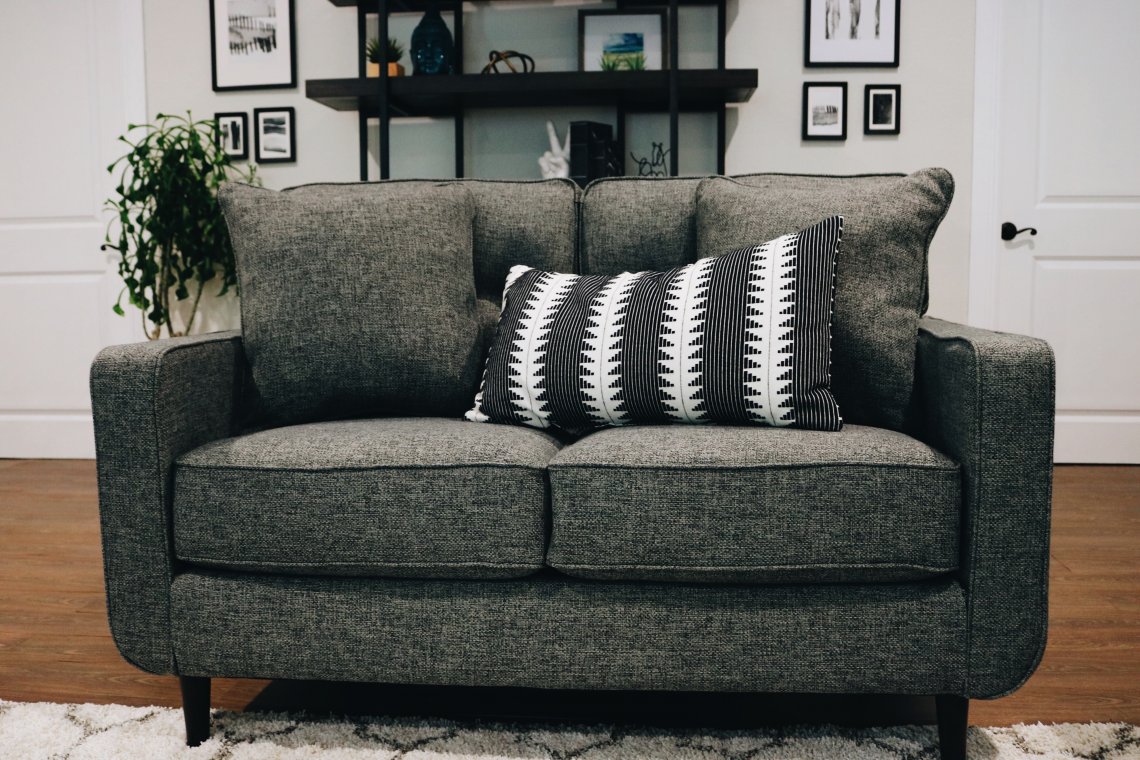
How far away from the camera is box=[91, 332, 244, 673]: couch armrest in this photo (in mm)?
1320

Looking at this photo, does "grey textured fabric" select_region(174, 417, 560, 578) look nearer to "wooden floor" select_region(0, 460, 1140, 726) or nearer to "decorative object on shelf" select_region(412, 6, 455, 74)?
"wooden floor" select_region(0, 460, 1140, 726)

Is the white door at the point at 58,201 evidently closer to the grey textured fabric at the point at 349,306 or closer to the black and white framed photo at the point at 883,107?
the grey textured fabric at the point at 349,306

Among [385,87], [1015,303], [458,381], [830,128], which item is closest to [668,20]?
[830,128]

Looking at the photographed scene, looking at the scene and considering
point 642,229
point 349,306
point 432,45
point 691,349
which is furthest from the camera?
point 432,45

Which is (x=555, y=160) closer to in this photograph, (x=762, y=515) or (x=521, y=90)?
(x=521, y=90)

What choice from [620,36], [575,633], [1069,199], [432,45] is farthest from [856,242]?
[1069,199]

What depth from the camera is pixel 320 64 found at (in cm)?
349

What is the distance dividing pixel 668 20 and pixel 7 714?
2.94 m

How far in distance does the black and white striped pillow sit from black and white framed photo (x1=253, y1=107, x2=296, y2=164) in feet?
7.66

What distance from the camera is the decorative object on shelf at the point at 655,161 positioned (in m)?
3.32

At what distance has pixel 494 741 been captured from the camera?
138 cm

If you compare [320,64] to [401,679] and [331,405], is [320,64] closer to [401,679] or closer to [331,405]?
[331,405]

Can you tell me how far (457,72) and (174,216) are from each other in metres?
1.21

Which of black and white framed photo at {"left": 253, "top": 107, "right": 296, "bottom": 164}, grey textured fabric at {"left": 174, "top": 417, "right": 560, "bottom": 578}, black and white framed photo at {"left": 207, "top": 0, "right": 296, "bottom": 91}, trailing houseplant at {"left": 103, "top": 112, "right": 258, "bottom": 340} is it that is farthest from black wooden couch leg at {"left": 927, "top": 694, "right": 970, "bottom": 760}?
black and white framed photo at {"left": 207, "top": 0, "right": 296, "bottom": 91}
